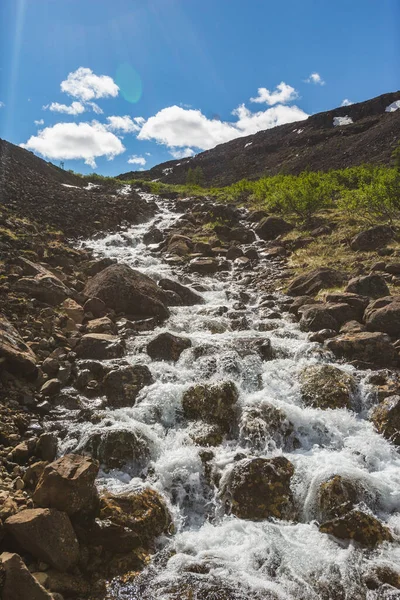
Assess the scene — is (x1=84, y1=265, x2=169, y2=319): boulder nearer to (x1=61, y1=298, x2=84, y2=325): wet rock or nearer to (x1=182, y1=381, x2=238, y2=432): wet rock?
(x1=61, y1=298, x2=84, y2=325): wet rock

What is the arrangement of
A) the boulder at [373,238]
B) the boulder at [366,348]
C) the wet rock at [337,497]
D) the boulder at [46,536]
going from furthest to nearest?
1. the boulder at [373,238]
2. the boulder at [366,348]
3. the wet rock at [337,497]
4. the boulder at [46,536]

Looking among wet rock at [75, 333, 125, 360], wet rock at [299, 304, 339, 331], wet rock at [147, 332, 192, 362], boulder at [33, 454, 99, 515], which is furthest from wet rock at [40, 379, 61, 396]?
wet rock at [299, 304, 339, 331]

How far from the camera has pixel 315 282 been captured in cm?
1529

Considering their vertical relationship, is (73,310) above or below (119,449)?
above

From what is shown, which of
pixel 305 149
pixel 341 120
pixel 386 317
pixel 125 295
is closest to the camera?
pixel 386 317

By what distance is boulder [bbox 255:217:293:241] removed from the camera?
24.4m

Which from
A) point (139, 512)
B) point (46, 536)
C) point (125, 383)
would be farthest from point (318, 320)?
point (46, 536)

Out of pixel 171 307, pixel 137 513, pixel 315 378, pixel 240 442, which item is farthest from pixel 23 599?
pixel 171 307

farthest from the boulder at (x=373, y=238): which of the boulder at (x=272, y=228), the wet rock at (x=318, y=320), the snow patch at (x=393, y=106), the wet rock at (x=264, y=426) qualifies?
the snow patch at (x=393, y=106)

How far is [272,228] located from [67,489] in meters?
21.1

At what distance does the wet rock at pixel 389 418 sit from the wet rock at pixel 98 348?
6.55 meters

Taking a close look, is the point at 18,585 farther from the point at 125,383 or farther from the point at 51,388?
the point at 125,383

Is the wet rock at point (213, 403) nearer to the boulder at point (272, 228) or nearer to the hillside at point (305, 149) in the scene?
the boulder at point (272, 228)

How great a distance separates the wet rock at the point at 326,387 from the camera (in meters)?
9.41
